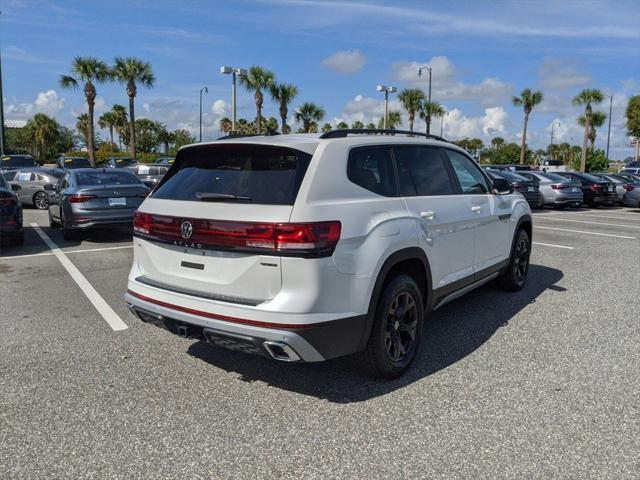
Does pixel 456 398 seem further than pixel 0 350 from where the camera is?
No

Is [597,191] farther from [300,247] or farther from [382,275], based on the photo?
[300,247]

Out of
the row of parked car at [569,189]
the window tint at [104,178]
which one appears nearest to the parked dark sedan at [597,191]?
the row of parked car at [569,189]

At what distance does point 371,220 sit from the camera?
11.6 feet

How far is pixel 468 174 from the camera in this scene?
525 centimetres

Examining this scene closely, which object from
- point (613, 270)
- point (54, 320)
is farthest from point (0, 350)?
point (613, 270)

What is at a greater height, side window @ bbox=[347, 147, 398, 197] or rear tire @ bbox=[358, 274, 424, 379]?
side window @ bbox=[347, 147, 398, 197]

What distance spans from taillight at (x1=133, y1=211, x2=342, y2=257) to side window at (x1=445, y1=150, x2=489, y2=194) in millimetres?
2156

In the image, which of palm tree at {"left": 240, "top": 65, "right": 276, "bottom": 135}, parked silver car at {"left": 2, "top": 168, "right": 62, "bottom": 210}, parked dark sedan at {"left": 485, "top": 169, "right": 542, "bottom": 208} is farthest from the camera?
palm tree at {"left": 240, "top": 65, "right": 276, "bottom": 135}

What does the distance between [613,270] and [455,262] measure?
Result: 15.3 ft

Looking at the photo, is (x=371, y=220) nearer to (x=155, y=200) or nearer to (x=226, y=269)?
(x=226, y=269)

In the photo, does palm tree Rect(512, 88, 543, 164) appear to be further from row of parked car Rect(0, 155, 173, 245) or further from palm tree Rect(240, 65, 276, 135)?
row of parked car Rect(0, 155, 173, 245)

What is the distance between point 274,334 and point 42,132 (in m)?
85.1

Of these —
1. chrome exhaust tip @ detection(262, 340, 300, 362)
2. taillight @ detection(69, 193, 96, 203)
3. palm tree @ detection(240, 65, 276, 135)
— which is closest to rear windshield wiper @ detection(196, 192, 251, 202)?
chrome exhaust tip @ detection(262, 340, 300, 362)

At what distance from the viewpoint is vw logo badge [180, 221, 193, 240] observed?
3529 millimetres
